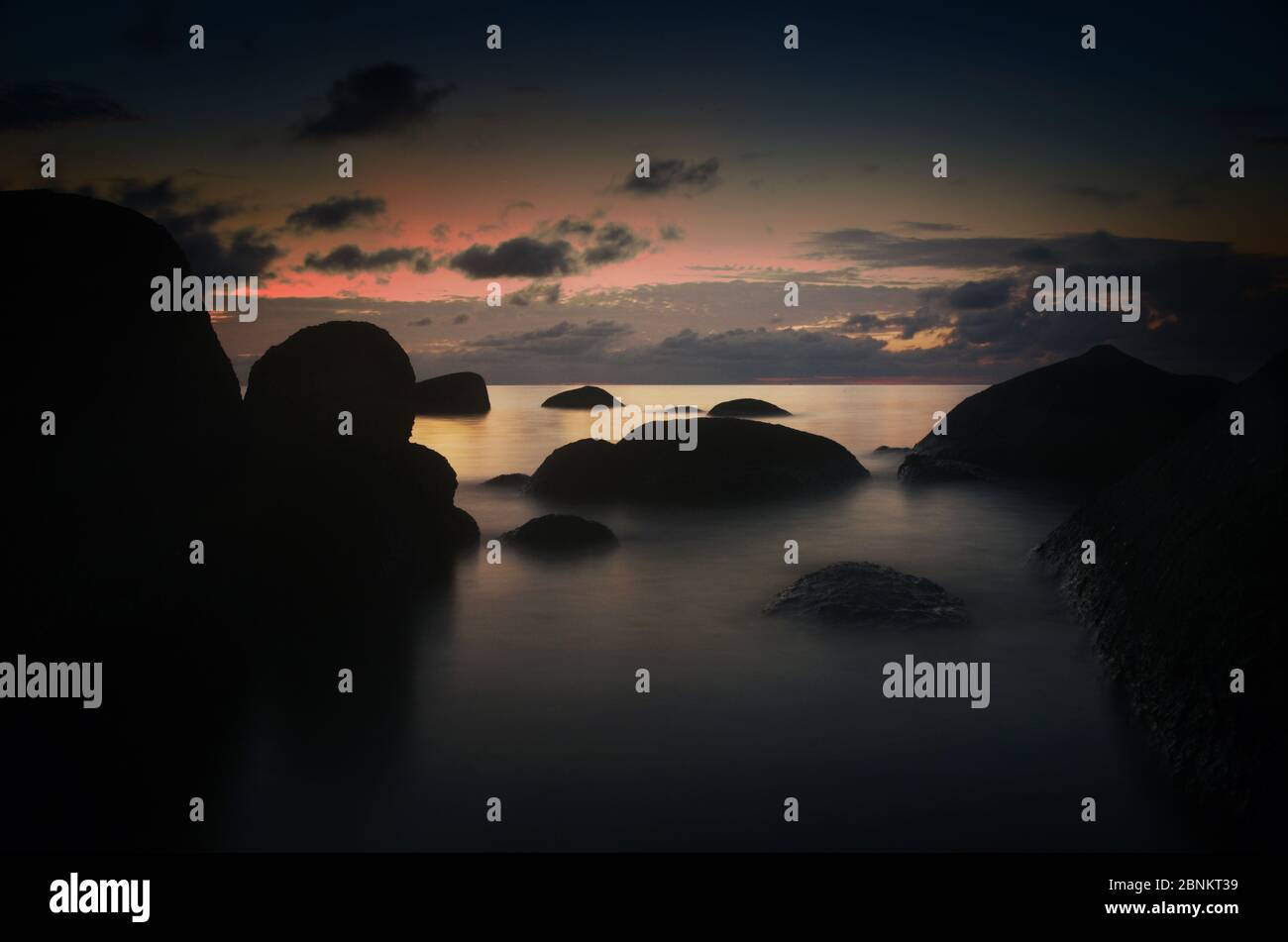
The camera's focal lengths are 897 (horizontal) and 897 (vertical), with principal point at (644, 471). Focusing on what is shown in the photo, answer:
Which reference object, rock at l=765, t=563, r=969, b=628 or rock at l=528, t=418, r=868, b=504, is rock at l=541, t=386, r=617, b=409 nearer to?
rock at l=528, t=418, r=868, b=504

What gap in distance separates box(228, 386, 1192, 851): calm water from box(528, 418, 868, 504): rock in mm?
11470

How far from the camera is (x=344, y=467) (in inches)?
858

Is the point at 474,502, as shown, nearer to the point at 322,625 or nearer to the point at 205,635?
the point at 322,625

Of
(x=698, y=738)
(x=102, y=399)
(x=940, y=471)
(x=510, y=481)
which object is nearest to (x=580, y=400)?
(x=510, y=481)

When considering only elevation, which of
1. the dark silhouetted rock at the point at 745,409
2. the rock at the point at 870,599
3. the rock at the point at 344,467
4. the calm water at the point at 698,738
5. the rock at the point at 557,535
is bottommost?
the calm water at the point at 698,738

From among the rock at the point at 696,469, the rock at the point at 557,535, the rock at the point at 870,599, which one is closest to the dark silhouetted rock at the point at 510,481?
the rock at the point at 696,469

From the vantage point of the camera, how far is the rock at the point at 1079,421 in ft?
139

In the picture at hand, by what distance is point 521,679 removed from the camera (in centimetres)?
1753

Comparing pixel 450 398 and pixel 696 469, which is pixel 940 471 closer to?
pixel 696 469

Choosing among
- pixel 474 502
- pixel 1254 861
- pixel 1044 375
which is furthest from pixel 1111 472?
pixel 1254 861

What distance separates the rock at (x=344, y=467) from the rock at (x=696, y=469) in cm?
950

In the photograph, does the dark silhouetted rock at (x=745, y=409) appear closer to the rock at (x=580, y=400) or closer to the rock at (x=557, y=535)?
the rock at (x=580, y=400)

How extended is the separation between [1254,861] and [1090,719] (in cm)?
509

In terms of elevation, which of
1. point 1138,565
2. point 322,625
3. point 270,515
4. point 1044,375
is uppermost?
point 1044,375
